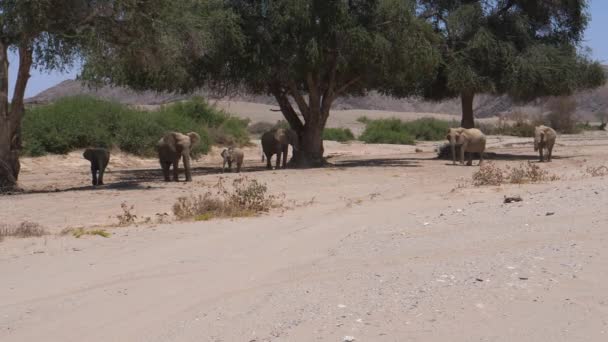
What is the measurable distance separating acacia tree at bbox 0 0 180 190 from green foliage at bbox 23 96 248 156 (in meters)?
10.5

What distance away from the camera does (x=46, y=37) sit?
57.0 feet

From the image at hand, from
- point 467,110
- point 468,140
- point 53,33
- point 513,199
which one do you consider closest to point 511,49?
point 467,110

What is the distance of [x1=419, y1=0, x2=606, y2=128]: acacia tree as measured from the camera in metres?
28.1

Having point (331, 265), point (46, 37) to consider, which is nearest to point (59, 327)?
point (331, 265)

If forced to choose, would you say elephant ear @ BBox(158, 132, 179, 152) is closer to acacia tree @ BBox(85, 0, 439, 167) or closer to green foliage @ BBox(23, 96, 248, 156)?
acacia tree @ BBox(85, 0, 439, 167)

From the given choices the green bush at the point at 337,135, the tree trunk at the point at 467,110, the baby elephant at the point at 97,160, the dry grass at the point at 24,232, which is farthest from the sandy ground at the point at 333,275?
the green bush at the point at 337,135

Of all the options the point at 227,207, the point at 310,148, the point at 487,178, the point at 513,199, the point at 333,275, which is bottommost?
the point at 333,275

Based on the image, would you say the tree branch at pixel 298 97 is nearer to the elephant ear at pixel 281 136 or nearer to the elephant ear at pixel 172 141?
the elephant ear at pixel 281 136

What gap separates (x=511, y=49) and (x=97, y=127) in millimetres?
14645

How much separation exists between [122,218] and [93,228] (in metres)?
0.83

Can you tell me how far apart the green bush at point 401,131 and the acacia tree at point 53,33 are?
2738 cm

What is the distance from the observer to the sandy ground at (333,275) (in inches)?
225

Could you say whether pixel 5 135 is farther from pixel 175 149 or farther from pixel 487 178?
pixel 487 178

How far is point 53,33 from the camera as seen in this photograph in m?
17.1
